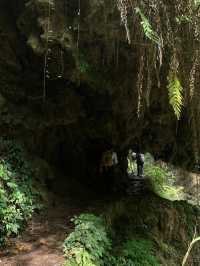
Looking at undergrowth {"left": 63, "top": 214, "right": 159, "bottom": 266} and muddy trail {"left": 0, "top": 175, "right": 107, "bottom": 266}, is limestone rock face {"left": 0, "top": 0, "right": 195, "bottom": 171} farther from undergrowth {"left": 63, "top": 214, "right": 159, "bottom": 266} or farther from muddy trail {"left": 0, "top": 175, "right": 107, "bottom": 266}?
undergrowth {"left": 63, "top": 214, "right": 159, "bottom": 266}

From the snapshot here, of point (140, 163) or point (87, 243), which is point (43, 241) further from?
point (140, 163)

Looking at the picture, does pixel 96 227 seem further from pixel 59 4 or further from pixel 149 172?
pixel 149 172

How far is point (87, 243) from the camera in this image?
568cm

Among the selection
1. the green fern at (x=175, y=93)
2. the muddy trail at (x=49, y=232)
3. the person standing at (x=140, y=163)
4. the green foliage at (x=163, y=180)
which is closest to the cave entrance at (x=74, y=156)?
the muddy trail at (x=49, y=232)

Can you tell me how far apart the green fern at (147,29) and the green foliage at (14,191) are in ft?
11.4

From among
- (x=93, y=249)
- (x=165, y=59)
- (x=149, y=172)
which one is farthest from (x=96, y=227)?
(x=149, y=172)

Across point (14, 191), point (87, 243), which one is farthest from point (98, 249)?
point (14, 191)

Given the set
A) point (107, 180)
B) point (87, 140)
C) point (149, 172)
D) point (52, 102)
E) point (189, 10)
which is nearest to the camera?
point (189, 10)

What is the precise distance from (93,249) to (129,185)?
7482 mm

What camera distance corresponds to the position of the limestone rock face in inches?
244

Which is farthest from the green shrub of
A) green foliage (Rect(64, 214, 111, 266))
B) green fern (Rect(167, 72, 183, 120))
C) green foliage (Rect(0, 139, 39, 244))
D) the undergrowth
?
green fern (Rect(167, 72, 183, 120))

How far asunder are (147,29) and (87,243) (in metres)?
3.11

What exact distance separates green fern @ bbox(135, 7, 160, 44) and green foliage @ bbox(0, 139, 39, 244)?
3.47 m

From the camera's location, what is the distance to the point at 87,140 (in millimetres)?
11320
